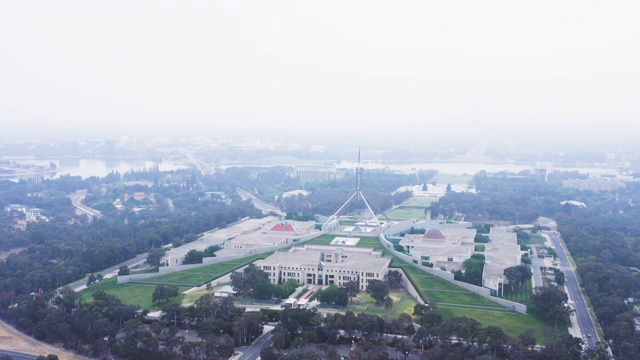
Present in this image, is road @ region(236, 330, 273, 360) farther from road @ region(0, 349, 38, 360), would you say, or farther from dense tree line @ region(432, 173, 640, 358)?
dense tree line @ region(432, 173, 640, 358)

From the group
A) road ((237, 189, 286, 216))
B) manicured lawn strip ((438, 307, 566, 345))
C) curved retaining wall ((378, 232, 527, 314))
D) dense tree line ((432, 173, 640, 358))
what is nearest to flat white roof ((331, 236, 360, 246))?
curved retaining wall ((378, 232, 527, 314))

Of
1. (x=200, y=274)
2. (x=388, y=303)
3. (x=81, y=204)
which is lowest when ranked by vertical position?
(x=81, y=204)

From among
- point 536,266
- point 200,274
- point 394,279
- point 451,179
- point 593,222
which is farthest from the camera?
point 451,179

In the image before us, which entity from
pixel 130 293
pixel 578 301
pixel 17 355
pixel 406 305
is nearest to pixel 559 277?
pixel 578 301

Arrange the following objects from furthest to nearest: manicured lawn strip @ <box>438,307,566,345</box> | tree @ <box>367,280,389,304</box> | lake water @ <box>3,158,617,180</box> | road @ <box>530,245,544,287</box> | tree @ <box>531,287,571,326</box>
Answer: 1. lake water @ <box>3,158,617,180</box>
2. road @ <box>530,245,544,287</box>
3. tree @ <box>367,280,389,304</box>
4. tree @ <box>531,287,571,326</box>
5. manicured lawn strip @ <box>438,307,566,345</box>

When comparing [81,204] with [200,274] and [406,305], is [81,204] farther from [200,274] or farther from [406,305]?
[406,305]

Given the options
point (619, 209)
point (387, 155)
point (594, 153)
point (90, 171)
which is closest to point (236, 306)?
point (619, 209)
